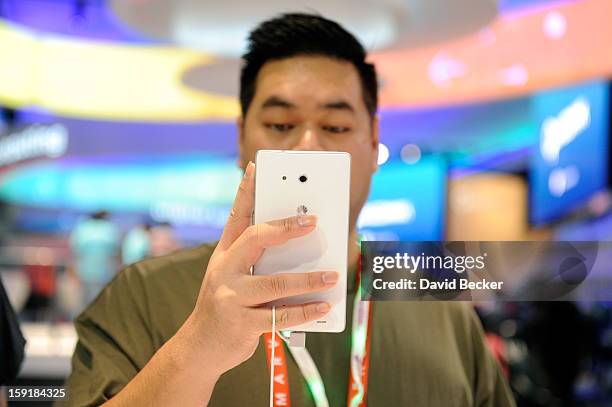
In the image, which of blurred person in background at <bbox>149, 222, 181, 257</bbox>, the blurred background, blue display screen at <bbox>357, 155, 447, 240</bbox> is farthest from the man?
blurred person in background at <bbox>149, 222, 181, 257</bbox>

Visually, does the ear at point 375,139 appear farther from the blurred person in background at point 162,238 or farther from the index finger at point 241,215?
the blurred person in background at point 162,238

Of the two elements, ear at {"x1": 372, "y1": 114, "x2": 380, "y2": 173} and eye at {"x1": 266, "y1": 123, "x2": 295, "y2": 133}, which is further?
ear at {"x1": 372, "y1": 114, "x2": 380, "y2": 173}

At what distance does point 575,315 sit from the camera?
2.91 meters

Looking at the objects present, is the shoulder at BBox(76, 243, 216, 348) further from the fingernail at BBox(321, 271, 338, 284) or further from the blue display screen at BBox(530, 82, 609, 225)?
the blue display screen at BBox(530, 82, 609, 225)

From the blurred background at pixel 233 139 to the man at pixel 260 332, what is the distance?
0.82 feet

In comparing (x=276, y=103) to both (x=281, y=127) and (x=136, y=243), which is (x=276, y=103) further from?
(x=136, y=243)

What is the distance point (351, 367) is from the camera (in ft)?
3.21

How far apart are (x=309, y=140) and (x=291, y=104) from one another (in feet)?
0.26

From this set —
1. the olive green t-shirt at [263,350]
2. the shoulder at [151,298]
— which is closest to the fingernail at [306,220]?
the olive green t-shirt at [263,350]

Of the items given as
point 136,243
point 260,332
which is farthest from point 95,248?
point 260,332

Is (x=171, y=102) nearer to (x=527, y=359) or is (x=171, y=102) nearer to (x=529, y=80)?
(x=529, y=80)

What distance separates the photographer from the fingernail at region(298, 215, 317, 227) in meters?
0.70

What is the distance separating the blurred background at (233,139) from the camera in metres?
2.48

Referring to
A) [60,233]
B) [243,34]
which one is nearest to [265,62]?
[243,34]
